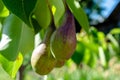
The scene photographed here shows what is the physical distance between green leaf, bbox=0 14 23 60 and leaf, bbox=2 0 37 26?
4 cm

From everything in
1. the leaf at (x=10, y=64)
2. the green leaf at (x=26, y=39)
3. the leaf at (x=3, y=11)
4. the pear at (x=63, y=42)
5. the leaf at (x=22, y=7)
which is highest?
the leaf at (x=22, y=7)

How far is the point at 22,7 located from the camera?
0.51 m

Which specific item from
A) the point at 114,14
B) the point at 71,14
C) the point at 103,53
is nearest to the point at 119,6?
the point at 114,14

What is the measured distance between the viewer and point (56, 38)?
51 centimetres

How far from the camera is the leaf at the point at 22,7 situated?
0.50 metres

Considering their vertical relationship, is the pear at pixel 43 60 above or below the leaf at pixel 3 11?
below

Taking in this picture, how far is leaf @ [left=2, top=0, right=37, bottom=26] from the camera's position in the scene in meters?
0.50

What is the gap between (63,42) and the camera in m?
0.50

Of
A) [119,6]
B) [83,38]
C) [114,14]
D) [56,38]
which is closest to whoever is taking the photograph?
[56,38]

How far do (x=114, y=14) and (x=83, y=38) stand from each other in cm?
33

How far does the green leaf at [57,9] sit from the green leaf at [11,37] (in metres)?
0.05

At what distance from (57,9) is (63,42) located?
68 mm

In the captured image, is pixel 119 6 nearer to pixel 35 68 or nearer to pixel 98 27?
pixel 98 27

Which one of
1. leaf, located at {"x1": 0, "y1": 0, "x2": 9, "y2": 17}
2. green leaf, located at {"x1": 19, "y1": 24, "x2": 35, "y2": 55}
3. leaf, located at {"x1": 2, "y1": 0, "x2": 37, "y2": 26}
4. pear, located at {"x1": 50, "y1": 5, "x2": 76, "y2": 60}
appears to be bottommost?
green leaf, located at {"x1": 19, "y1": 24, "x2": 35, "y2": 55}
